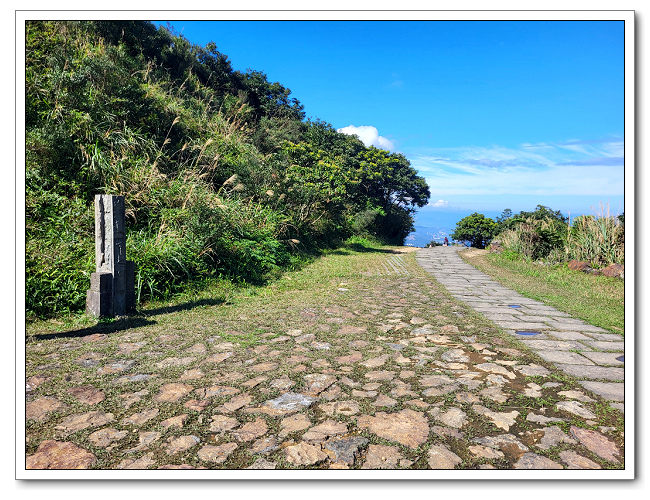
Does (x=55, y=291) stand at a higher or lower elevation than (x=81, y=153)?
lower

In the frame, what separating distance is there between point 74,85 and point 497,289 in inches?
321

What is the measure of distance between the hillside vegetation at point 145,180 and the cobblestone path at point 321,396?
1.48 meters

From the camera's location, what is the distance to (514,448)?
1825 mm

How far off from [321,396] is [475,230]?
2283cm

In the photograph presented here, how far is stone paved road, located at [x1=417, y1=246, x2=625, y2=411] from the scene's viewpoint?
2.68 m

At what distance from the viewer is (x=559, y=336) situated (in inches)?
147

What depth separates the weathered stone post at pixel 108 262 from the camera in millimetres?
4109

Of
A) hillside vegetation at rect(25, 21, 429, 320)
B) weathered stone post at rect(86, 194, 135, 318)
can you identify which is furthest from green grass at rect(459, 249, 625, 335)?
weathered stone post at rect(86, 194, 135, 318)

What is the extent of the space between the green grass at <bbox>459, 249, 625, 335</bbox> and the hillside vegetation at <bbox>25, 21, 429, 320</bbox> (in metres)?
4.38

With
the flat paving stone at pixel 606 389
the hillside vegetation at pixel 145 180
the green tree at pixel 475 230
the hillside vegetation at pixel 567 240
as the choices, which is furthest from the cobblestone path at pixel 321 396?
the green tree at pixel 475 230

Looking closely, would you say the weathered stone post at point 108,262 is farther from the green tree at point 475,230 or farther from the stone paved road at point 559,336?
the green tree at point 475,230

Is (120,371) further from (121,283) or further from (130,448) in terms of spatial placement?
(121,283)
